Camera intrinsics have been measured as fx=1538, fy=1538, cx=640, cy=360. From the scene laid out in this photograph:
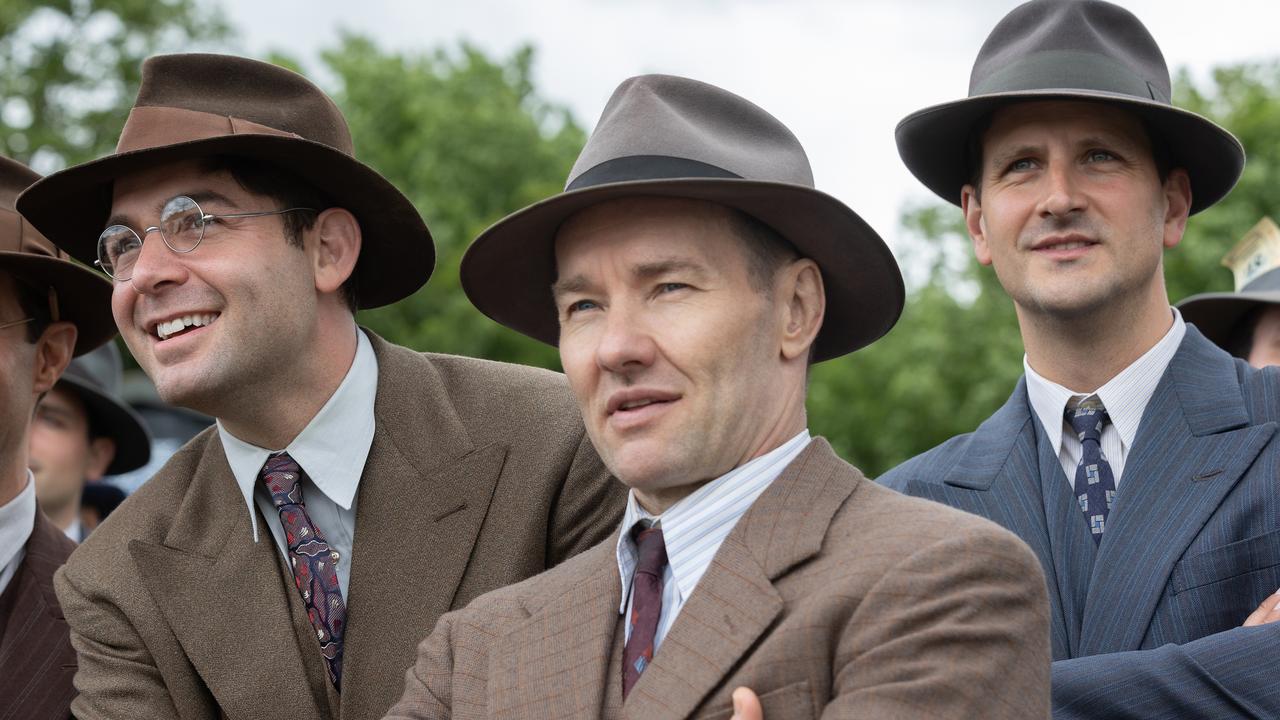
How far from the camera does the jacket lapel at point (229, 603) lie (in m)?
3.97

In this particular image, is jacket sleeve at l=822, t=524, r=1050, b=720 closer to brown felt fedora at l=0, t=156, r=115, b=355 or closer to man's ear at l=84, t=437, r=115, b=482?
brown felt fedora at l=0, t=156, r=115, b=355

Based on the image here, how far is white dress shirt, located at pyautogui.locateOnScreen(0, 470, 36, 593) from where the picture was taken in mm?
5000

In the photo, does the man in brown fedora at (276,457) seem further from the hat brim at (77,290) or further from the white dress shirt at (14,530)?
the white dress shirt at (14,530)

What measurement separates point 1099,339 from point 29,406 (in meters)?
3.44

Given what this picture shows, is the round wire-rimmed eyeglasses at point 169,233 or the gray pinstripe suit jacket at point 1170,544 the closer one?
the gray pinstripe suit jacket at point 1170,544

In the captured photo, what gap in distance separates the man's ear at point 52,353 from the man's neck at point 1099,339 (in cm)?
327

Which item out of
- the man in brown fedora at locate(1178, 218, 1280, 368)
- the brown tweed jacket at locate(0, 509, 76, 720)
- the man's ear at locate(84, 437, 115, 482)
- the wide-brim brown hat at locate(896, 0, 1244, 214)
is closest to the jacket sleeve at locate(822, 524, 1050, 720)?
the wide-brim brown hat at locate(896, 0, 1244, 214)

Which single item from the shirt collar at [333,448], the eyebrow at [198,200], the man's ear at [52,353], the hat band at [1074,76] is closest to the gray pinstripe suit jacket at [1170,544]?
the hat band at [1074,76]

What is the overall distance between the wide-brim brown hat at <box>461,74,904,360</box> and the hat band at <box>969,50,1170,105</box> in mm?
909

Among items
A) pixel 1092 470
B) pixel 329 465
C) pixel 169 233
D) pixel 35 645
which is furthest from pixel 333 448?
pixel 1092 470

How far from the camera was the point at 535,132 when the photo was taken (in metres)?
37.1

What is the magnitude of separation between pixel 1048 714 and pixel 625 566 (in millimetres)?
951

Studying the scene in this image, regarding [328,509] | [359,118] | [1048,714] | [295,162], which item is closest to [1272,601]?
[1048,714]

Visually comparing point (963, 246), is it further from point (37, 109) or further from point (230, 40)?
point (37, 109)
